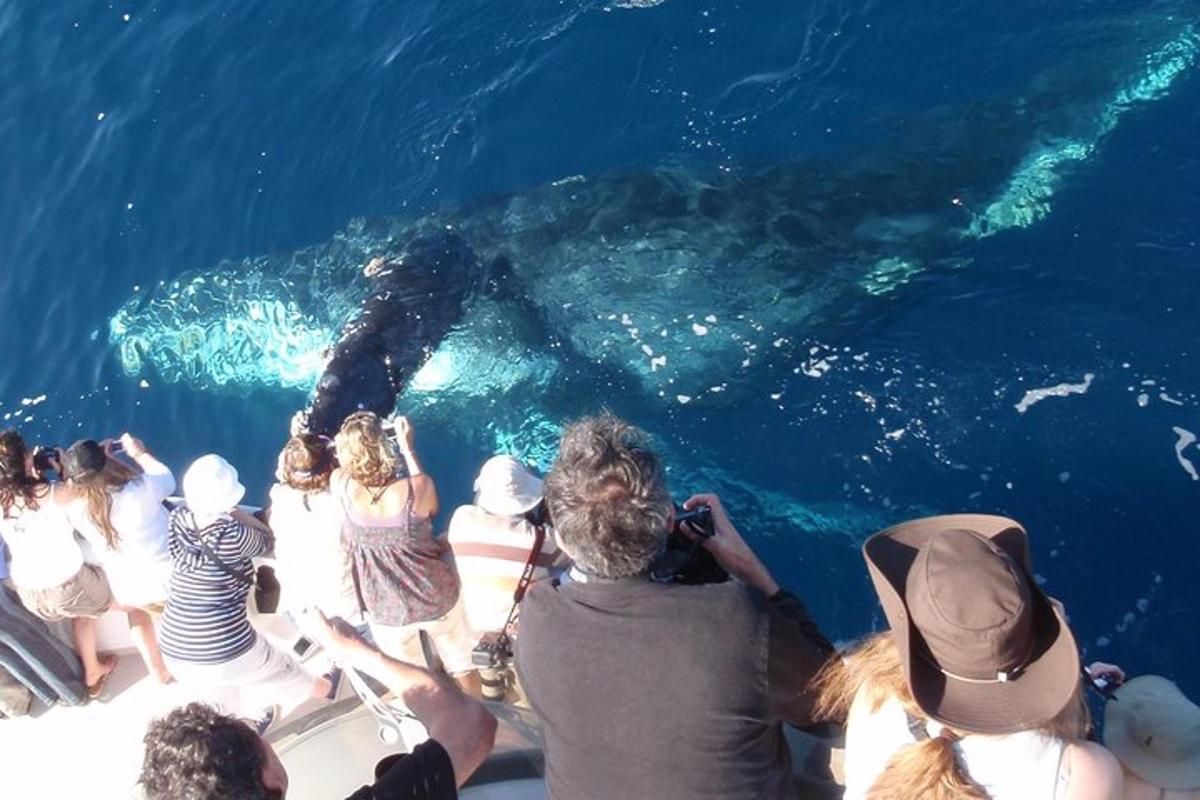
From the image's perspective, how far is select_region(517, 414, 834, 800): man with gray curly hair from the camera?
3.67 metres

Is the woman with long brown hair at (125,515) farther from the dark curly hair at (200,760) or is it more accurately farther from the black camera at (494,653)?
the dark curly hair at (200,760)

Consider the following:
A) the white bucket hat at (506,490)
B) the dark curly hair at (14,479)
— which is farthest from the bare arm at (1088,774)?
→ the dark curly hair at (14,479)

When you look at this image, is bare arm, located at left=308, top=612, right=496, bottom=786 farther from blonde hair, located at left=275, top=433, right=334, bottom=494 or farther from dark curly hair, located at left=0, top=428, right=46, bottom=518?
dark curly hair, located at left=0, top=428, right=46, bottom=518

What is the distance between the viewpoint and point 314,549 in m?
5.75

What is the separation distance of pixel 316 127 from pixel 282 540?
8522mm

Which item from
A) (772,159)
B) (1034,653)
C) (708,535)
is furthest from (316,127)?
(1034,653)

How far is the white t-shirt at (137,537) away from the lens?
604 cm

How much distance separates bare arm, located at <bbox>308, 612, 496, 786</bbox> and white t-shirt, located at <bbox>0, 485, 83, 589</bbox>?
8.30 ft

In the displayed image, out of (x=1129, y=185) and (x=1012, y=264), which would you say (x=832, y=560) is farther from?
(x=1129, y=185)

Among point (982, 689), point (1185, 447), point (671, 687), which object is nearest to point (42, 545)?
point (671, 687)

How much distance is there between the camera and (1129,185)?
9.98m

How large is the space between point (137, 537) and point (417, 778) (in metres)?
3.19

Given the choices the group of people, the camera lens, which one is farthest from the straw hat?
the camera lens

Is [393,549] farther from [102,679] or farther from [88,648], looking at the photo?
[102,679]
